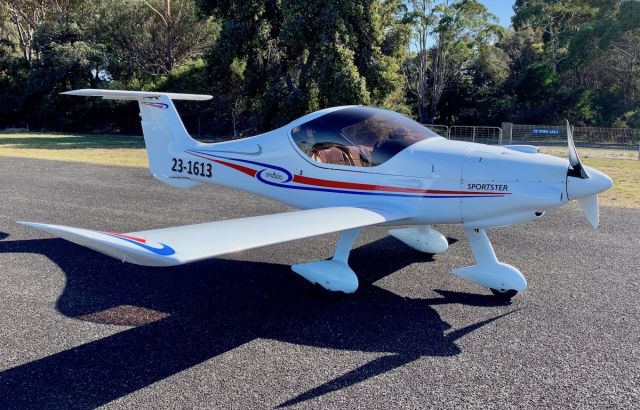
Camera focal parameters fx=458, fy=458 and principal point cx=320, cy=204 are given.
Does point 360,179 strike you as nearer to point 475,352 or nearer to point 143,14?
point 475,352

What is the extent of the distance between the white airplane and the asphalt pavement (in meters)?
0.49

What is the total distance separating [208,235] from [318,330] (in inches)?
54.6

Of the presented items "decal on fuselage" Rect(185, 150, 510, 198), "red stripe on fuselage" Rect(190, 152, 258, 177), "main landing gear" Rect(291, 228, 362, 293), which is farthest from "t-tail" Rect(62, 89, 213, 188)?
"main landing gear" Rect(291, 228, 362, 293)

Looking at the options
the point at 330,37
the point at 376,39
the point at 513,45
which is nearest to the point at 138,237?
the point at 330,37

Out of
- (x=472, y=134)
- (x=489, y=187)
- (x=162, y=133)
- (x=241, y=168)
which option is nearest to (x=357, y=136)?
(x=489, y=187)

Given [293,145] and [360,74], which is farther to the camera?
[360,74]

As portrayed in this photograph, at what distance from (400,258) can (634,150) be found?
26680 mm

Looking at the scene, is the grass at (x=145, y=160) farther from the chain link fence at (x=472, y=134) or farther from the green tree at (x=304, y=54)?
the green tree at (x=304, y=54)

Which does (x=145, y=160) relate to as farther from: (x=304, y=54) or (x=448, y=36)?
(x=448, y=36)

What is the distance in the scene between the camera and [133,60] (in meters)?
39.4

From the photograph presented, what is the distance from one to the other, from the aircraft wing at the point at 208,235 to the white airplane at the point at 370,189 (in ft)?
0.03

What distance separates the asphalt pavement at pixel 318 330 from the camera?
10.9 feet

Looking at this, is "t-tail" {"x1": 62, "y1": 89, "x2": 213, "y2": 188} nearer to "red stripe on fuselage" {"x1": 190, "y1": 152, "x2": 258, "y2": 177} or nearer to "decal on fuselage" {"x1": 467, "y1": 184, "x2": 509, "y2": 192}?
"red stripe on fuselage" {"x1": 190, "y1": 152, "x2": 258, "y2": 177}

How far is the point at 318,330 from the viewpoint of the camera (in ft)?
14.1
